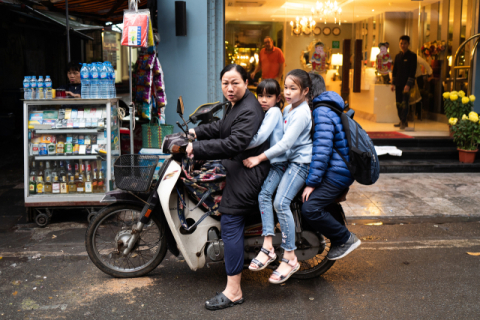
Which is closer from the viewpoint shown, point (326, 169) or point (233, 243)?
point (233, 243)

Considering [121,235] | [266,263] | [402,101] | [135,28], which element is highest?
[135,28]

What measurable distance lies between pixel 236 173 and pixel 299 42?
7.78 m

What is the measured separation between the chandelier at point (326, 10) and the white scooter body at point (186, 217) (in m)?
8.27

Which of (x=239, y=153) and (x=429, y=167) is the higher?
(x=239, y=153)

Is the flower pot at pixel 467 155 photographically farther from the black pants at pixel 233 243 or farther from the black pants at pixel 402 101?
the black pants at pixel 233 243

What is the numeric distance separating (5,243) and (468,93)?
8.84 meters

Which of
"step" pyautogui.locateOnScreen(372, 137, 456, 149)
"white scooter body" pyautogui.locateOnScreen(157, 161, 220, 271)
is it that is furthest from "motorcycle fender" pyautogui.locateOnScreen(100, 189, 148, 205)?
"step" pyautogui.locateOnScreen(372, 137, 456, 149)

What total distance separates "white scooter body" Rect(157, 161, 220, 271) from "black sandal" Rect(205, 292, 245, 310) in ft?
1.12

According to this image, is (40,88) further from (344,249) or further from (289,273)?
(344,249)

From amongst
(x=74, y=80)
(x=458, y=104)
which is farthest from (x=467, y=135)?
(x=74, y=80)

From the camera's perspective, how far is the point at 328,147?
3.57 metres

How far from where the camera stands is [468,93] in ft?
30.9

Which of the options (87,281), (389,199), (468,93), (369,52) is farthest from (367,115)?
(87,281)

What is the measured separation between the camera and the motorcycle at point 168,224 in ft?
12.0
